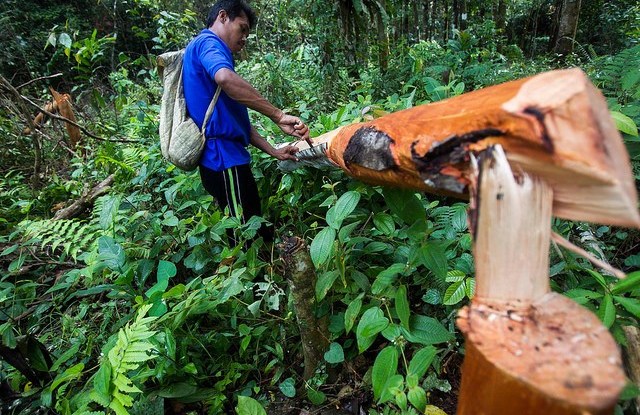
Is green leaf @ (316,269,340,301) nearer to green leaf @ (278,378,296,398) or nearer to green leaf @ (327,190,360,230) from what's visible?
green leaf @ (327,190,360,230)

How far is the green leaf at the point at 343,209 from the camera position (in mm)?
1293

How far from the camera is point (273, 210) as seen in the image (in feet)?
8.93

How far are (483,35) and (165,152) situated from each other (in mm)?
5105

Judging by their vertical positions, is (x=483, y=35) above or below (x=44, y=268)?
above

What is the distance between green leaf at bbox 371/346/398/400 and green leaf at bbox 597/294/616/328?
58cm

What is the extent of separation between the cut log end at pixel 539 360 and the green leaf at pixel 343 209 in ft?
2.21

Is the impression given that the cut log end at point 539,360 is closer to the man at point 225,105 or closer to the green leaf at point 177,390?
the green leaf at point 177,390

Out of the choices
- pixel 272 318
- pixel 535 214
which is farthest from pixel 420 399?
pixel 272 318

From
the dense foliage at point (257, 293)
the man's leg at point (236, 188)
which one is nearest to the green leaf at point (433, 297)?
the dense foliage at point (257, 293)

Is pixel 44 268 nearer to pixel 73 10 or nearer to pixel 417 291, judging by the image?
pixel 417 291

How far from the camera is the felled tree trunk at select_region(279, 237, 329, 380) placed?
4.50 ft

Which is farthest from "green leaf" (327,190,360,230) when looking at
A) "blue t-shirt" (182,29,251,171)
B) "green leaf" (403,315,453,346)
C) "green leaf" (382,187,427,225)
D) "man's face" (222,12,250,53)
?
"man's face" (222,12,250,53)

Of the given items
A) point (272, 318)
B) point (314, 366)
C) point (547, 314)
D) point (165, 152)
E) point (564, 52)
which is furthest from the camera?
point (564, 52)

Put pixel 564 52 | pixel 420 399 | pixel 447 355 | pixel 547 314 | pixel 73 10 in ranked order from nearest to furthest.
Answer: pixel 547 314 → pixel 420 399 → pixel 447 355 → pixel 564 52 → pixel 73 10
